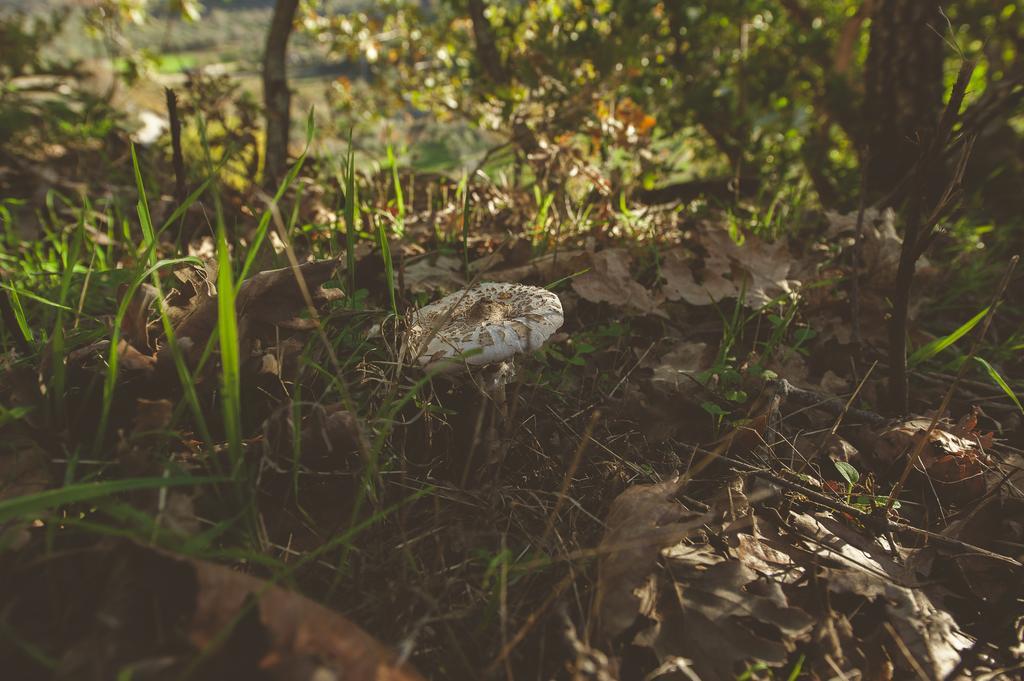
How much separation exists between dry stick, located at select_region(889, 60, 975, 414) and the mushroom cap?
95 centimetres

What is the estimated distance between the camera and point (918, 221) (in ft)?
5.31

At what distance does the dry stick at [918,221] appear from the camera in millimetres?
1412

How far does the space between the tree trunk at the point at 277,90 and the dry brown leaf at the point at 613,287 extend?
193 centimetres

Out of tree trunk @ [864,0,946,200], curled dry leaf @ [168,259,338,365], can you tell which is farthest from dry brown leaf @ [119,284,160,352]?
tree trunk @ [864,0,946,200]

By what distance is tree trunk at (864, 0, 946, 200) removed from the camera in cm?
303

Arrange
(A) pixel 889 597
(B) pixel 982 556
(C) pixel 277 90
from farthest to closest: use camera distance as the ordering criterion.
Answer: (C) pixel 277 90 < (B) pixel 982 556 < (A) pixel 889 597

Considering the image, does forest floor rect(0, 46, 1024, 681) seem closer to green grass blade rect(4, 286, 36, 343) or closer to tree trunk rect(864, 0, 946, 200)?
green grass blade rect(4, 286, 36, 343)

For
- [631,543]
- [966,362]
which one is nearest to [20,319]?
[631,543]

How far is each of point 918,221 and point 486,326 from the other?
117cm

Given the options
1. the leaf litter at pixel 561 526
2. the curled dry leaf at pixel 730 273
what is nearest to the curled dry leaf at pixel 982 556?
the leaf litter at pixel 561 526

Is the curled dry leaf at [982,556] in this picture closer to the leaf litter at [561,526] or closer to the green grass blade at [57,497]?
the leaf litter at [561,526]

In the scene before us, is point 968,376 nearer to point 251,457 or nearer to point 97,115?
point 251,457

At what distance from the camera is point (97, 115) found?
4.27 metres

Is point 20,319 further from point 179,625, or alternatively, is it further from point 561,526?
point 561,526
